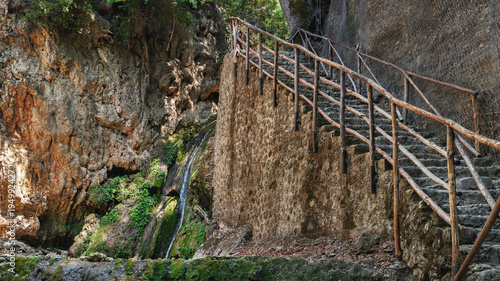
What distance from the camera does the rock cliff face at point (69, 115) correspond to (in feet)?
32.6

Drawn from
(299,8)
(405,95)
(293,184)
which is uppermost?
(299,8)

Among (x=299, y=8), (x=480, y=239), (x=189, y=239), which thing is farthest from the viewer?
(x=299, y=8)

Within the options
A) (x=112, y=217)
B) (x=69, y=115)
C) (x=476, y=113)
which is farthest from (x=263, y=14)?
(x=476, y=113)

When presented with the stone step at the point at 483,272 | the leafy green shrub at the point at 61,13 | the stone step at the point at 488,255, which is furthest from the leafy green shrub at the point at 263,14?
the stone step at the point at 483,272

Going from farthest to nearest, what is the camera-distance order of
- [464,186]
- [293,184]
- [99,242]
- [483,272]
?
1. [99,242]
2. [293,184]
3. [464,186]
4. [483,272]

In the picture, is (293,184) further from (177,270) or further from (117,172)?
(117,172)

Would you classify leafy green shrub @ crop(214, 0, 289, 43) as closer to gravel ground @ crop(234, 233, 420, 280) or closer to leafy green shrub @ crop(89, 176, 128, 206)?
leafy green shrub @ crop(89, 176, 128, 206)

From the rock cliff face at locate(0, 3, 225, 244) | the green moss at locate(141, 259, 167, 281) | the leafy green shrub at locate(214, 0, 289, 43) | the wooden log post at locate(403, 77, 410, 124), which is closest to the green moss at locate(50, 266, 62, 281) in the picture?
the green moss at locate(141, 259, 167, 281)

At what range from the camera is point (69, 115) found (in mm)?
10836

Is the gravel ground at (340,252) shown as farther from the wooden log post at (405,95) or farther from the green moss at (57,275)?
the wooden log post at (405,95)

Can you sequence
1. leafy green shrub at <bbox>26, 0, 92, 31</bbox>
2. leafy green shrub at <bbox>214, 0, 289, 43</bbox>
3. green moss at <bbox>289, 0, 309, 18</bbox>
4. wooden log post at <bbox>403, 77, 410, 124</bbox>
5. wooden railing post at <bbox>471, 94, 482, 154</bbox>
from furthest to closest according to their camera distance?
leafy green shrub at <bbox>214, 0, 289, 43</bbox> < green moss at <bbox>289, 0, 309, 18</bbox> < leafy green shrub at <bbox>26, 0, 92, 31</bbox> < wooden log post at <bbox>403, 77, 410, 124</bbox> < wooden railing post at <bbox>471, 94, 482, 154</bbox>

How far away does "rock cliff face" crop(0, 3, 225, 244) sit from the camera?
9.93 metres

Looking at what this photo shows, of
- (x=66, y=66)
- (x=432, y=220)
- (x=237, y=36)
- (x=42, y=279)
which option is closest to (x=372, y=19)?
(x=237, y=36)

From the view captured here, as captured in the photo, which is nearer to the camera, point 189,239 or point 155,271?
point 155,271
